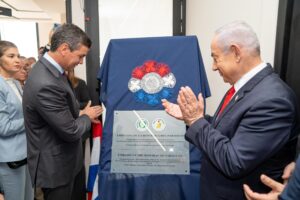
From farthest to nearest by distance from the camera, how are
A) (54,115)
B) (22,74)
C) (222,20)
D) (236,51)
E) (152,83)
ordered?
(22,74) < (222,20) < (152,83) < (54,115) < (236,51)

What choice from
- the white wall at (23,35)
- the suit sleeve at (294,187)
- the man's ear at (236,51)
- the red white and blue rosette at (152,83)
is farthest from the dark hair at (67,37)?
A: the white wall at (23,35)

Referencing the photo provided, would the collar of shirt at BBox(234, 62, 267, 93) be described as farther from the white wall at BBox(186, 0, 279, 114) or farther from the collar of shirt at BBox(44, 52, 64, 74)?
the collar of shirt at BBox(44, 52, 64, 74)

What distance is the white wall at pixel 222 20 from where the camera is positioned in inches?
58.0

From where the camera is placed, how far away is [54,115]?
4.38 feet

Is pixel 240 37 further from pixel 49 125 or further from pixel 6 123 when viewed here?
pixel 6 123

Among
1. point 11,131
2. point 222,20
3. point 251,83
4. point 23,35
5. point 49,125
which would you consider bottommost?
point 11,131

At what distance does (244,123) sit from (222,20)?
1.28 meters

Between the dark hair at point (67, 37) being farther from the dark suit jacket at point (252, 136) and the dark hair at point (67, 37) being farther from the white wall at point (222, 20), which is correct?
the white wall at point (222, 20)

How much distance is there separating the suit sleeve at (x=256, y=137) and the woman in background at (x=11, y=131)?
1.44 m

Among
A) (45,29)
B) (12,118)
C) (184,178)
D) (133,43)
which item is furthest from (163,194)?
(45,29)

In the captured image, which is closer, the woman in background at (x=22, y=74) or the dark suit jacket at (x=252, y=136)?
the dark suit jacket at (x=252, y=136)

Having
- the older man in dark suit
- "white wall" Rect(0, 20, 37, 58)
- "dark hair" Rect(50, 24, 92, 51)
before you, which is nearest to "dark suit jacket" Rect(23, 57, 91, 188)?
"dark hair" Rect(50, 24, 92, 51)

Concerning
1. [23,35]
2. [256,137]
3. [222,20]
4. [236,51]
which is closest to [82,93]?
[222,20]

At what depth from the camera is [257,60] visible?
98cm
